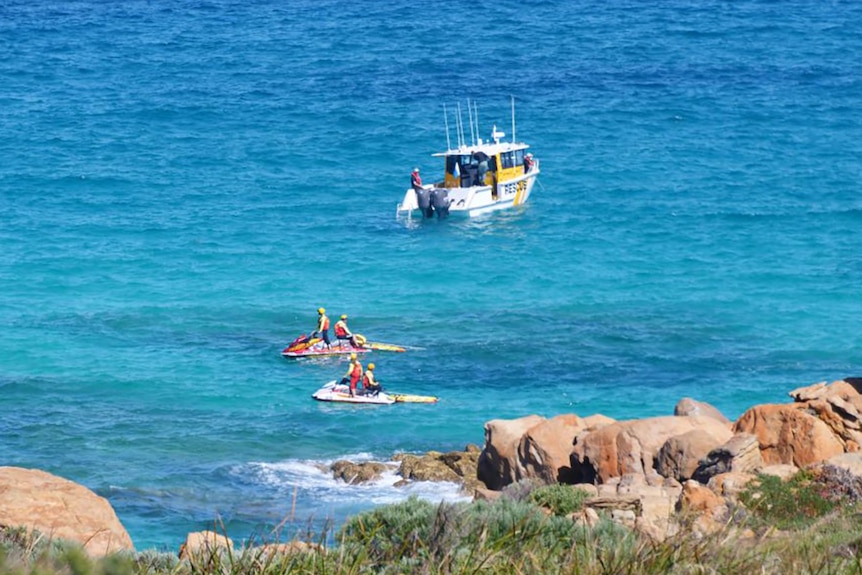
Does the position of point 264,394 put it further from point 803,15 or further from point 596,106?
point 803,15

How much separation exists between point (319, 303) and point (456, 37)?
3705 centimetres

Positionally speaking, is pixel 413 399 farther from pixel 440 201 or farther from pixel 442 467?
pixel 440 201

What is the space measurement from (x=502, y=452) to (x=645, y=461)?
2847 mm

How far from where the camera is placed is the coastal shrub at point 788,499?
56.1 feet

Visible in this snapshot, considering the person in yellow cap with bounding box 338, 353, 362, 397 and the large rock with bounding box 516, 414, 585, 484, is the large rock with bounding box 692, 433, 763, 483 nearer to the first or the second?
the large rock with bounding box 516, 414, 585, 484

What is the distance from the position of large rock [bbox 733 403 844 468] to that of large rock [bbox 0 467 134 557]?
946 centimetres

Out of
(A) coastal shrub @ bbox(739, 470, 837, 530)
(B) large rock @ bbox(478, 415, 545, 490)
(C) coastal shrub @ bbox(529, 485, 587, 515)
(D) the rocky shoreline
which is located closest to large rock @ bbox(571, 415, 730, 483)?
(D) the rocky shoreline

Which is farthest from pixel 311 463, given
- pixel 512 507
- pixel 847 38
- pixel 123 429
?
pixel 847 38

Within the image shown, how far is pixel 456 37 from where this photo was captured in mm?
76062

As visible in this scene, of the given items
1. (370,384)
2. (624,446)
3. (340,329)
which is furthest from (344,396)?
(624,446)

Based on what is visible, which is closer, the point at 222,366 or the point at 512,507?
the point at 512,507

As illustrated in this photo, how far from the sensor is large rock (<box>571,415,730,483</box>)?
20797 mm

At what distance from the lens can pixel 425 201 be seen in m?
51.1

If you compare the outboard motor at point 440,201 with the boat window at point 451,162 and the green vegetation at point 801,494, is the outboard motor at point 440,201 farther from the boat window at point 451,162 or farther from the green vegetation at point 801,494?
the green vegetation at point 801,494
